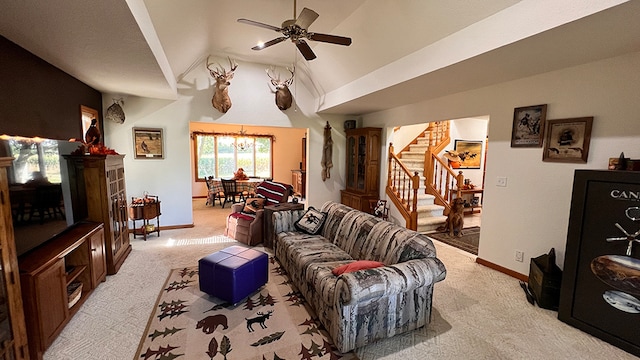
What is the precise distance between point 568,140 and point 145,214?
5872 mm

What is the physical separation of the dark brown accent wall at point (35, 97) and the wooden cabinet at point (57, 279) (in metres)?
1.09

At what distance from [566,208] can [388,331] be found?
7.93 ft

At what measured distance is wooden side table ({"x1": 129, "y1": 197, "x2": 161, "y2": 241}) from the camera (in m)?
4.39

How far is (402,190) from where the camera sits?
5449 millimetres

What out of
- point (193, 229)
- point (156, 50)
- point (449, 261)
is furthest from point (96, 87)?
point (449, 261)

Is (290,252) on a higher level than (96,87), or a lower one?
lower

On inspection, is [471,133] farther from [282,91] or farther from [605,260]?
[605,260]

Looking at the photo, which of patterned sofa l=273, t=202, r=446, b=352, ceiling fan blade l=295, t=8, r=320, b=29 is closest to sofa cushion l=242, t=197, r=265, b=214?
patterned sofa l=273, t=202, r=446, b=352

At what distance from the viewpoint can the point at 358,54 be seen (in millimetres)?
3861

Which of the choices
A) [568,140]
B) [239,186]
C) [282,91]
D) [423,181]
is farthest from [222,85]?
[568,140]

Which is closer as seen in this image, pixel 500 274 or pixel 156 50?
pixel 156 50

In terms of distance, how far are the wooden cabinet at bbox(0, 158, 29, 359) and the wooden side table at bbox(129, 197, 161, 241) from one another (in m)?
2.91

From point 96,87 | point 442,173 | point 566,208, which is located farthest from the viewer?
point 442,173

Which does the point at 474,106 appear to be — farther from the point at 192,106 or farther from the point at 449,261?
the point at 192,106
